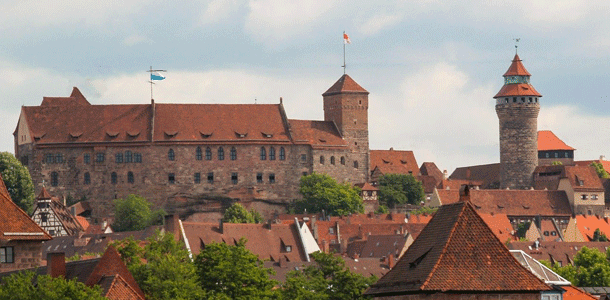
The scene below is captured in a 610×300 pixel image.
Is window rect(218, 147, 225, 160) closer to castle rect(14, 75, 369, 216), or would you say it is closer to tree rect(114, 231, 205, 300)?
castle rect(14, 75, 369, 216)

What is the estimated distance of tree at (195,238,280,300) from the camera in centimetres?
5509

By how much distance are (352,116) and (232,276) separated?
100989mm

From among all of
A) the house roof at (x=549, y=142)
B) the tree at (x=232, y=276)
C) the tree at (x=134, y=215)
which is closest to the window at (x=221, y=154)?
the tree at (x=134, y=215)

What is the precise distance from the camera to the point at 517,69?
170 metres

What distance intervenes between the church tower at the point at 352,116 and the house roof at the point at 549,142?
32364mm

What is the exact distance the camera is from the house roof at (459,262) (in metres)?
33.0

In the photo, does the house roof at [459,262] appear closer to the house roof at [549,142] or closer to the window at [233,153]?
the window at [233,153]

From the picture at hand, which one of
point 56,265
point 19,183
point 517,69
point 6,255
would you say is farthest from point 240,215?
point 56,265

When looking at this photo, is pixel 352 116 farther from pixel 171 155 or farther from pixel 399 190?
pixel 171 155

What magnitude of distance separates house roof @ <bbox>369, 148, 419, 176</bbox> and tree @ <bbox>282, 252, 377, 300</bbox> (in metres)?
100.0

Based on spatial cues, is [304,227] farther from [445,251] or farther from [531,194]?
[445,251]

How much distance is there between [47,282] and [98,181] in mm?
101772

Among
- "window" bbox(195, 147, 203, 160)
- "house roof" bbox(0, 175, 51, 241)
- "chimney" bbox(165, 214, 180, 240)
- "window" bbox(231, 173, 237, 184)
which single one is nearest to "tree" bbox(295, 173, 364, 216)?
"window" bbox(231, 173, 237, 184)

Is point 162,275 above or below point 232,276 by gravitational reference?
above
